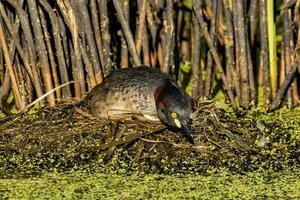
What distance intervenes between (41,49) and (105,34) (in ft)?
1.64

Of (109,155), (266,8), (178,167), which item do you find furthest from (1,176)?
(266,8)

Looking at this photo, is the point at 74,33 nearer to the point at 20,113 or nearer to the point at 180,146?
the point at 20,113

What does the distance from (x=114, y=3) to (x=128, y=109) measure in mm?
871

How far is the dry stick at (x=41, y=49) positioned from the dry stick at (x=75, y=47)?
0.63 ft

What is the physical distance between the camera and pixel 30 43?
22.3ft

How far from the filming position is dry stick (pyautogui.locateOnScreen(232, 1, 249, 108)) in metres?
6.82

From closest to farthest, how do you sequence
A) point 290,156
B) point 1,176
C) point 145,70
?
point 1,176, point 290,156, point 145,70

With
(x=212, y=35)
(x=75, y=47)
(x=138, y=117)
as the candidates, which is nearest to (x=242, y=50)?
(x=212, y=35)

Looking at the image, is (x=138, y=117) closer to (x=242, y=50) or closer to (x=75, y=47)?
(x=75, y=47)

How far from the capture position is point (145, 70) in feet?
21.3

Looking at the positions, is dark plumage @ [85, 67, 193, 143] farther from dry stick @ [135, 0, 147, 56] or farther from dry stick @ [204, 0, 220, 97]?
dry stick @ [204, 0, 220, 97]

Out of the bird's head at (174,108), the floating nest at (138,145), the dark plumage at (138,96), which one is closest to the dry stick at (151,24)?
the dark plumage at (138,96)

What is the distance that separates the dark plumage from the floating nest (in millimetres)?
87

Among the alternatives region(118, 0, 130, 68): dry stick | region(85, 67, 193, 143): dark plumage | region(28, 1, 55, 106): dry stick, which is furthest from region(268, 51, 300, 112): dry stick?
region(28, 1, 55, 106): dry stick
